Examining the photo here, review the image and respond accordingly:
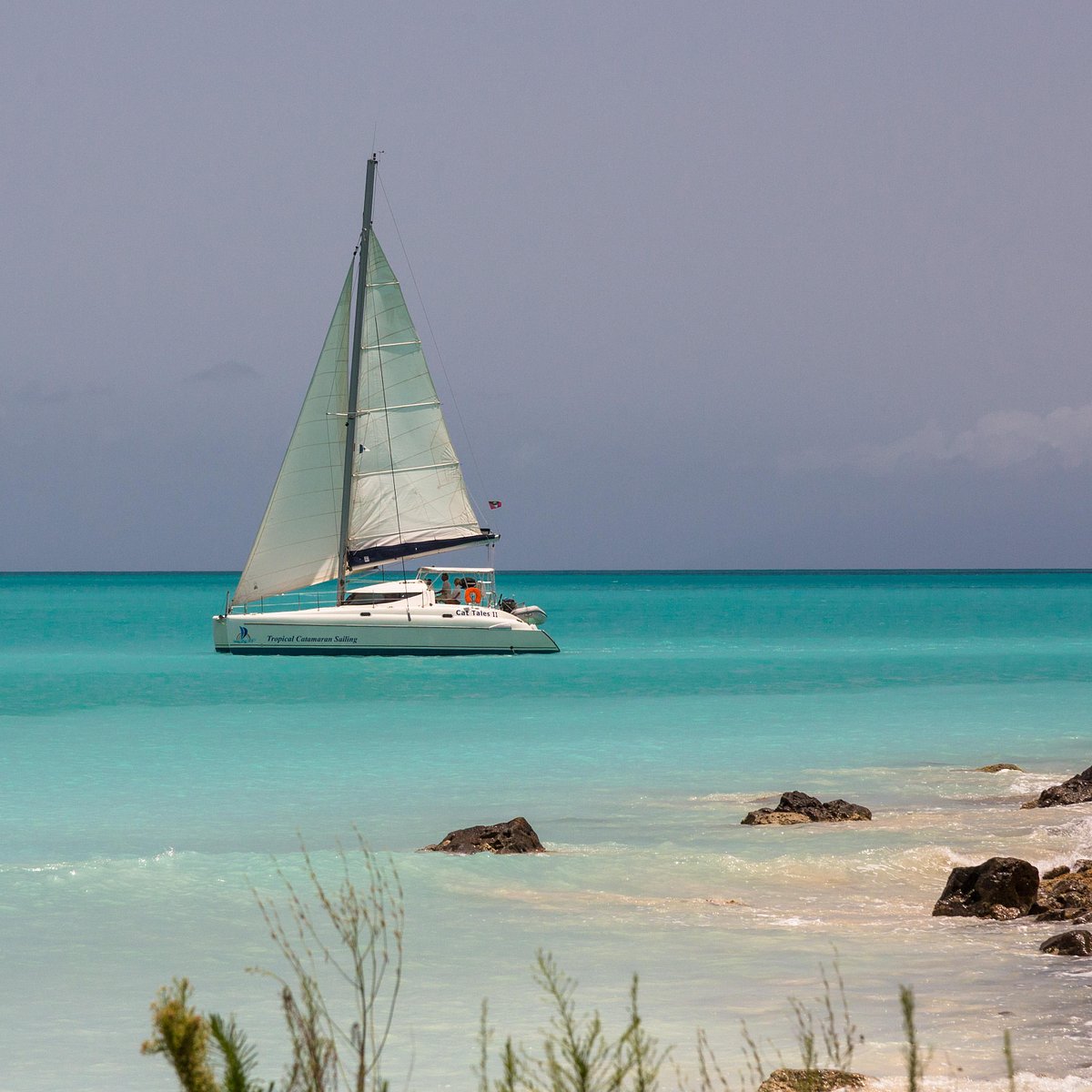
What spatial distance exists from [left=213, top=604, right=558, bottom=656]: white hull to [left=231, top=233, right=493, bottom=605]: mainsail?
62.0 inches

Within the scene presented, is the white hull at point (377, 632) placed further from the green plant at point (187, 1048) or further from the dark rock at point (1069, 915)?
the green plant at point (187, 1048)

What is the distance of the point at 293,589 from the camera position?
4484cm

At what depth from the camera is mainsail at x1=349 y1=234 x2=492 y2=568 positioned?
43906 millimetres

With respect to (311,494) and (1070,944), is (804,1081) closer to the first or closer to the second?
(1070,944)

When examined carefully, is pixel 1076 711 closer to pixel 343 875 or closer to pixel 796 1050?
pixel 343 875

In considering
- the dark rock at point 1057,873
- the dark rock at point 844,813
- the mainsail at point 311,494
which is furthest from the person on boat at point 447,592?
the dark rock at point 1057,873

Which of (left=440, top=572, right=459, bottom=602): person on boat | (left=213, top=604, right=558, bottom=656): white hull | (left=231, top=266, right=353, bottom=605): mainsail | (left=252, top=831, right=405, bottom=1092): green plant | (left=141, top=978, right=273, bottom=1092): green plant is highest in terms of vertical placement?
(left=231, top=266, right=353, bottom=605): mainsail

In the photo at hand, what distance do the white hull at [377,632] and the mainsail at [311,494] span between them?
1.56m

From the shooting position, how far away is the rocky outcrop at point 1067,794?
47.7 ft

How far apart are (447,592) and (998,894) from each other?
35.0 metres

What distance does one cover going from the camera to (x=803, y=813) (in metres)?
14.0

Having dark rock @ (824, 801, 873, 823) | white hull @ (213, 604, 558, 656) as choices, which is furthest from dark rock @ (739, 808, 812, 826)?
white hull @ (213, 604, 558, 656)

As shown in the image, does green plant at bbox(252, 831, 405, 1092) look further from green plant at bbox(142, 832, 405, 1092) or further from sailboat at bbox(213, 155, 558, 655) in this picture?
sailboat at bbox(213, 155, 558, 655)

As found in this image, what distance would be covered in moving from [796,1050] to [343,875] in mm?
5991
